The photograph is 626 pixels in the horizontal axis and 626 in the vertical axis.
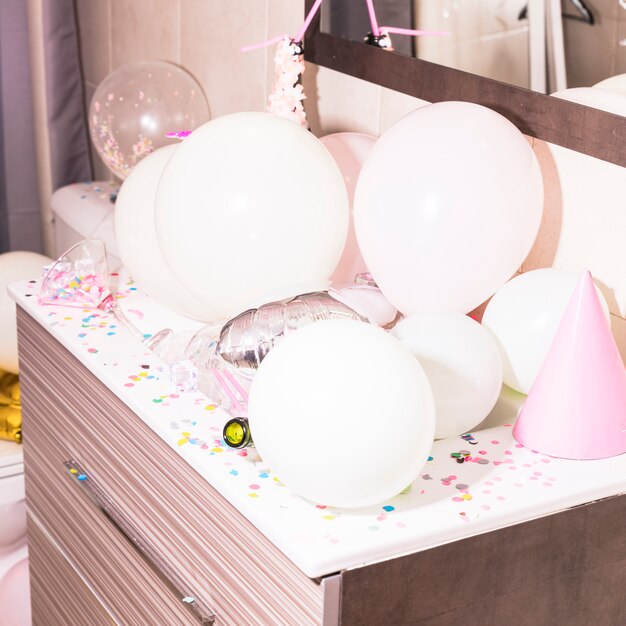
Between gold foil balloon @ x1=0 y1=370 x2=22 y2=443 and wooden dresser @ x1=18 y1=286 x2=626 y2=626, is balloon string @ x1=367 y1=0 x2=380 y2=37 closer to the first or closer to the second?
wooden dresser @ x1=18 y1=286 x2=626 y2=626

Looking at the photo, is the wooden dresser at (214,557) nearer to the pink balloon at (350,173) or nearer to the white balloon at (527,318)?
the white balloon at (527,318)

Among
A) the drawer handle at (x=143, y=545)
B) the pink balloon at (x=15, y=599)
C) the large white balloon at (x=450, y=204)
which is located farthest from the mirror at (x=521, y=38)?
the pink balloon at (x=15, y=599)

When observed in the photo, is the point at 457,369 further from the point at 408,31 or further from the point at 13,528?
the point at 13,528

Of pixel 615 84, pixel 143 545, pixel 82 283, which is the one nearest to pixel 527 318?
pixel 615 84

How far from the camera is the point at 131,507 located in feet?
3.82

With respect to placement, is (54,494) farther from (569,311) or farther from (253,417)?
(569,311)

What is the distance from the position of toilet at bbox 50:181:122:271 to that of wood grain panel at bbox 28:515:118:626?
0.60 meters

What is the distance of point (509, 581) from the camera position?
2.93 ft

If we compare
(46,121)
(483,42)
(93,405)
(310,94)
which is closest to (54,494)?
(93,405)

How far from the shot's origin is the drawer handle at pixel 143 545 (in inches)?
40.4

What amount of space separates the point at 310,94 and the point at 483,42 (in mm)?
467

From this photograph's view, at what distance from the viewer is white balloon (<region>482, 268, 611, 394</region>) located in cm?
103

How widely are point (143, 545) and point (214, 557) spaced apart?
187 mm

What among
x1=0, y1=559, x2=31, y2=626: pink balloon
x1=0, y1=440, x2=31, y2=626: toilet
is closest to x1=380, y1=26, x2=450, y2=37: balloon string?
x1=0, y1=440, x2=31, y2=626: toilet
